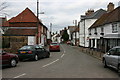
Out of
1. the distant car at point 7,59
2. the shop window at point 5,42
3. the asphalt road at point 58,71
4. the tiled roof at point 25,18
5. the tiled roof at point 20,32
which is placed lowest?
the asphalt road at point 58,71

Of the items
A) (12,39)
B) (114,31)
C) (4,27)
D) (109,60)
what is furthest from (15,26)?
(109,60)

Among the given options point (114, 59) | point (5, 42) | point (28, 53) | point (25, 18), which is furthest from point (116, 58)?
point (25, 18)

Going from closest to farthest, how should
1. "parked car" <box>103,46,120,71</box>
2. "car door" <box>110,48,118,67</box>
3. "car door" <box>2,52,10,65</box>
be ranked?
"parked car" <box>103,46,120,71</box> < "car door" <box>110,48,118,67</box> < "car door" <box>2,52,10,65</box>

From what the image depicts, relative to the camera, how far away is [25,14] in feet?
135

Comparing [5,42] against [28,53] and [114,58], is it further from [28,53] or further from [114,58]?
[114,58]

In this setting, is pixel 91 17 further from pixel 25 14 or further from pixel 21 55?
pixel 21 55

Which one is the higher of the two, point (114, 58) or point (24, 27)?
point (24, 27)

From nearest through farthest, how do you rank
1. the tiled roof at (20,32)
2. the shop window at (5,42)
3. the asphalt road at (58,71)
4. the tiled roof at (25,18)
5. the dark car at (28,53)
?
the asphalt road at (58,71), the dark car at (28,53), the shop window at (5,42), the tiled roof at (20,32), the tiled roof at (25,18)

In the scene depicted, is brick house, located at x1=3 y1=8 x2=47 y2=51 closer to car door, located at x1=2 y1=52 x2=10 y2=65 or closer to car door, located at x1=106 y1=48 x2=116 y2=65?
car door, located at x1=2 y1=52 x2=10 y2=65

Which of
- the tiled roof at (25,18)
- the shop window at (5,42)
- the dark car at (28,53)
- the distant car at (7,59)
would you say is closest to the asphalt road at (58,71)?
the distant car at (7,59)

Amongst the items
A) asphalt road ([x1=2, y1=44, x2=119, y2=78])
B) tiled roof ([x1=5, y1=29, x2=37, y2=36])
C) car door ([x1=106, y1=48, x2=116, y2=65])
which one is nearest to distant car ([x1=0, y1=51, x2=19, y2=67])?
asphalt road ([x1=2, y1=44, x2=119, y2=78])

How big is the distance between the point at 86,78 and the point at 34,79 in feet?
8.22

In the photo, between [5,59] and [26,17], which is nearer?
[5,59]

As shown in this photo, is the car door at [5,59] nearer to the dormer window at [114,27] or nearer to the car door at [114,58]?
the car door at [114,58]
